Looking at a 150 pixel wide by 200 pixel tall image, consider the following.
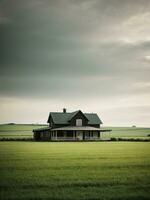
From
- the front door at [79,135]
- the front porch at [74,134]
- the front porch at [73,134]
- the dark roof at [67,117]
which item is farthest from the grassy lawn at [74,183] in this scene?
the dark roof at [67,117]

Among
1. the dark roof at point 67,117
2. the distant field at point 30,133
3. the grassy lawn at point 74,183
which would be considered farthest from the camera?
the distant field at point 30,133

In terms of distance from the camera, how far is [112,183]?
10.6 meters

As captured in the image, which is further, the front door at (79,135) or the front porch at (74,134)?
the front porch at (74,134)

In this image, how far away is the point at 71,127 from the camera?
52.7m

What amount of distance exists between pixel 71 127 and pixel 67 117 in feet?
12.9

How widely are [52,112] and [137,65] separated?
3772cm

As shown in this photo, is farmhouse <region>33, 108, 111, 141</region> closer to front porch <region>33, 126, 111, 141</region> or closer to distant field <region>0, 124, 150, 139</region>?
front porch <region>33, 126, 111, 141</region>

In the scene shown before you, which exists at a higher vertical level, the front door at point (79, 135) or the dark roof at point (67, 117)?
the dark roof at point (67, 117)

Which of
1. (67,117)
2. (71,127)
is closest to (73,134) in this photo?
(71,127)

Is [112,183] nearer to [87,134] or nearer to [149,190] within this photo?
[149,190]

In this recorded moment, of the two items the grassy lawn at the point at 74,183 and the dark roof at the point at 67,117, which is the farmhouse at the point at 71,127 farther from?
the grassy lawn at the point at 74,183

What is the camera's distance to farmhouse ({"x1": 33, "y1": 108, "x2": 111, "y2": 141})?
51500 mm

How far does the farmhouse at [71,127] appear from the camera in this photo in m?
51.5

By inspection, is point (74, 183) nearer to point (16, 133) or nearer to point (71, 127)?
point (71, 127)
